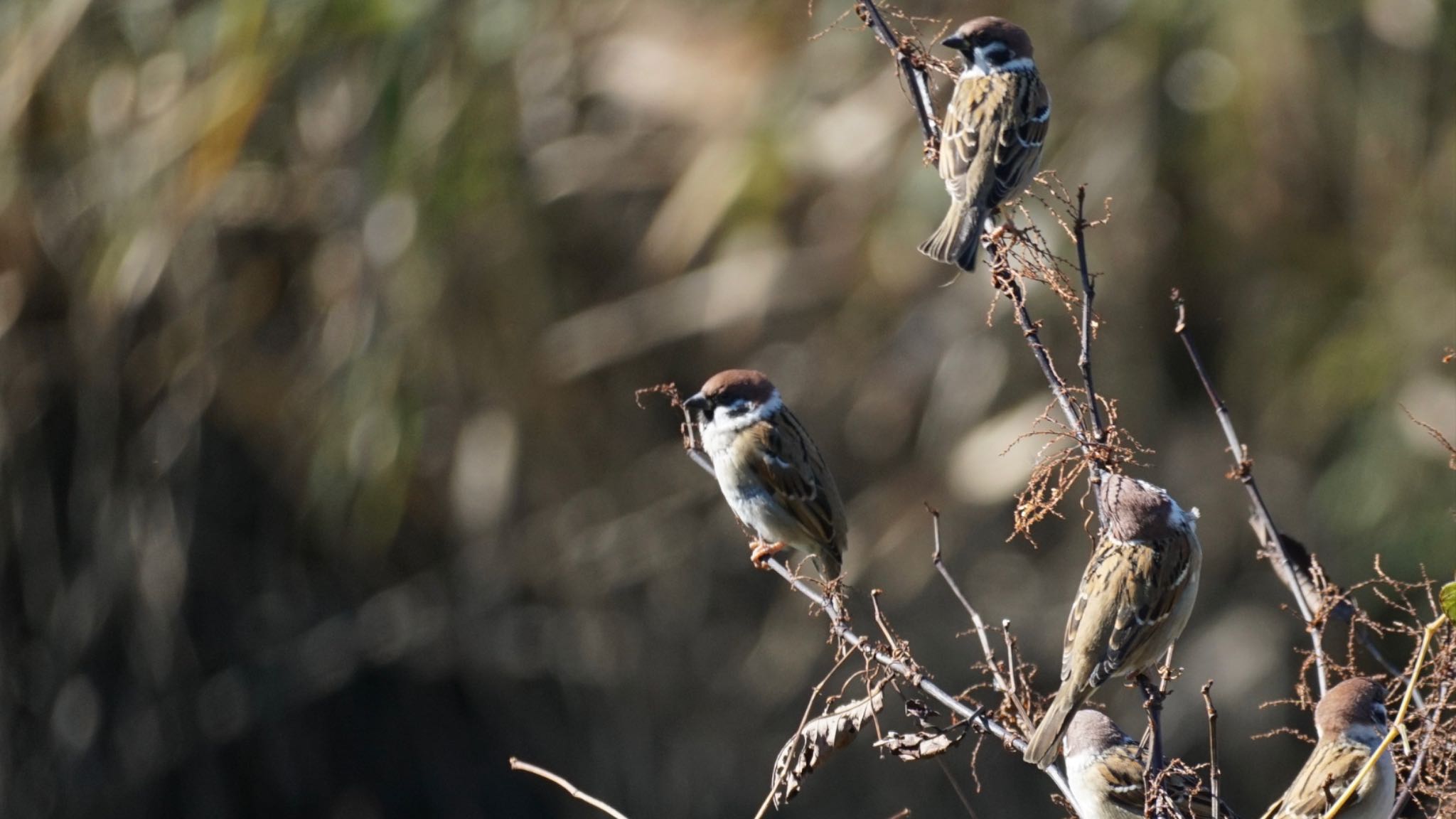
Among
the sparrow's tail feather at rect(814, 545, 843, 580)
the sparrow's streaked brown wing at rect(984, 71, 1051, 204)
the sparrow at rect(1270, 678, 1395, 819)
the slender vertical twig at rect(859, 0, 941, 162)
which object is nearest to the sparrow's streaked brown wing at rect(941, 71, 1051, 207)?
the sparrow's streaked brown wing at rect(984, 71, 1051, 204)

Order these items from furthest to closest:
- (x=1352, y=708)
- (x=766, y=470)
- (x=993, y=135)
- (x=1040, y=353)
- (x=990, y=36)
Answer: (x=766, y=470) < (x=990, y=36) < (x=993, y=135) < (x=1352, y=708) < (x=1040, y=353)

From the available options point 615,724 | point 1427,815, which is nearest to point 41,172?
point 615,724

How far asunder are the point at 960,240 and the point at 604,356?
9.29ft

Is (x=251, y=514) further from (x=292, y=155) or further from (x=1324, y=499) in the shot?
(x=1324, y=499)

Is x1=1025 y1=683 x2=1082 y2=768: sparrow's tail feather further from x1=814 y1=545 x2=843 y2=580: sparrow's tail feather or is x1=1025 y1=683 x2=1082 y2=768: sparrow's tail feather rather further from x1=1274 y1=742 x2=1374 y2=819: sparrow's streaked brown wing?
x1=814 y1=545 x2=843 y2=580: sparrow's tail feather

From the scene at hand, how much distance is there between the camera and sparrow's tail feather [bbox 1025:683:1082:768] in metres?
2.01

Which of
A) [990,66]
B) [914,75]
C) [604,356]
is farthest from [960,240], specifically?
[604,356]

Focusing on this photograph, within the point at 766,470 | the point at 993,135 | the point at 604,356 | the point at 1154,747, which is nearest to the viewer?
the point at 1154,747

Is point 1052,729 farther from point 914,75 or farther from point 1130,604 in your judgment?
point 914,75

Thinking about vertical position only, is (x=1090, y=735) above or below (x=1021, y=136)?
below

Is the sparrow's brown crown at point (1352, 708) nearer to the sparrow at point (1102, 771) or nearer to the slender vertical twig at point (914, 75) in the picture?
the sparrow at point (1102, 771)

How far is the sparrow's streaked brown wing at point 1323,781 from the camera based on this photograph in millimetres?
2211

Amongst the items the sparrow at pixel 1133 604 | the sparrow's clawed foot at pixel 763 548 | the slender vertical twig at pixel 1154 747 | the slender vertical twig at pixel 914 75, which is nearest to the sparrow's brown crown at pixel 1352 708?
the slender vertical twig at pixel 1154 747

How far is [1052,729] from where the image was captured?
2.19 m
